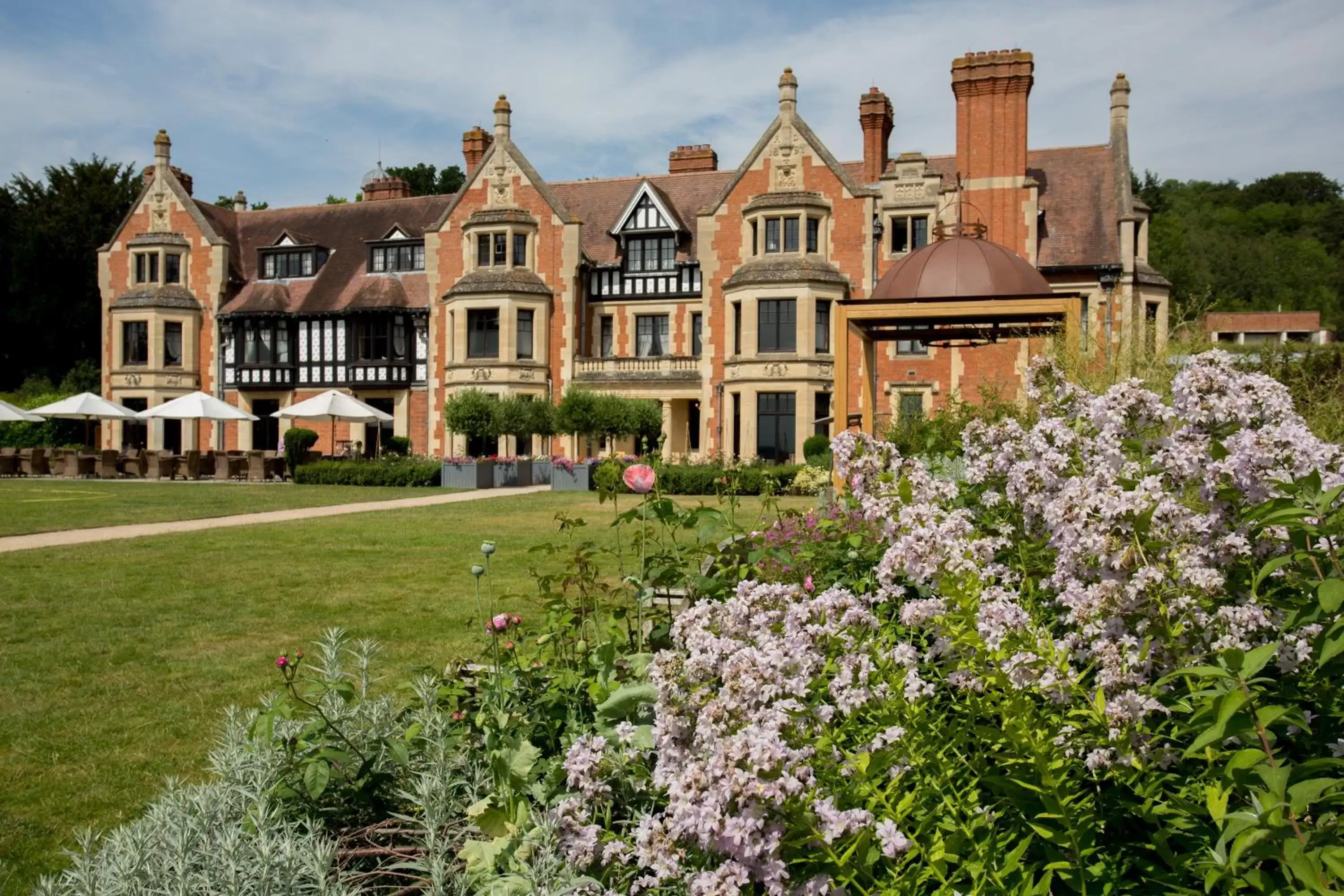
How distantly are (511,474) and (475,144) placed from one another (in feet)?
57.7

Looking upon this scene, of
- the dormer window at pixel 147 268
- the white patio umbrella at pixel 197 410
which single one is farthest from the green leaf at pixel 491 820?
the dormer window at pixel 147 268

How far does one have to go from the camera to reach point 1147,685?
224cm

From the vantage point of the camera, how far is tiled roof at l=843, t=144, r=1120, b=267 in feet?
102

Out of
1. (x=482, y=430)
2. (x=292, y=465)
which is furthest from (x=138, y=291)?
(x=482, y=430)

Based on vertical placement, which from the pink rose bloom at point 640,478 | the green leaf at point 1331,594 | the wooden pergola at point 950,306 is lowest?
the green leaf at point 1331,594

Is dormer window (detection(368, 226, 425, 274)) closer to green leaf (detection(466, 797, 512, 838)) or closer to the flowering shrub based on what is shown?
green leaf (detection(466, 797, 512, 838))

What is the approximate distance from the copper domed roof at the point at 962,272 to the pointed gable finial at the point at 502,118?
2511 centimetres

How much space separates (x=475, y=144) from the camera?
40.1 metres

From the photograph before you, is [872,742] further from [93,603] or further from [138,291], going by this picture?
[138,291]

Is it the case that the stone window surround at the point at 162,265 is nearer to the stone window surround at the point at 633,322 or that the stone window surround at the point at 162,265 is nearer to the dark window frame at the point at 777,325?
the stone window surround at the point at 633,322

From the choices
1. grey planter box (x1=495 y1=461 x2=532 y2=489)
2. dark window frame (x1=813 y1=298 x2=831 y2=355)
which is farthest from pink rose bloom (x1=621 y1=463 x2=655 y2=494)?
dark window frame (x1=813 y1=298 x2=831 y2=355)

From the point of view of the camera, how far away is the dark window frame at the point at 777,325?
3148cm

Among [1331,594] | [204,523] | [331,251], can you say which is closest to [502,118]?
[331,251]

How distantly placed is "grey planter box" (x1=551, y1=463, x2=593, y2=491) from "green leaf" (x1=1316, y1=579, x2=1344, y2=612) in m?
25.3
